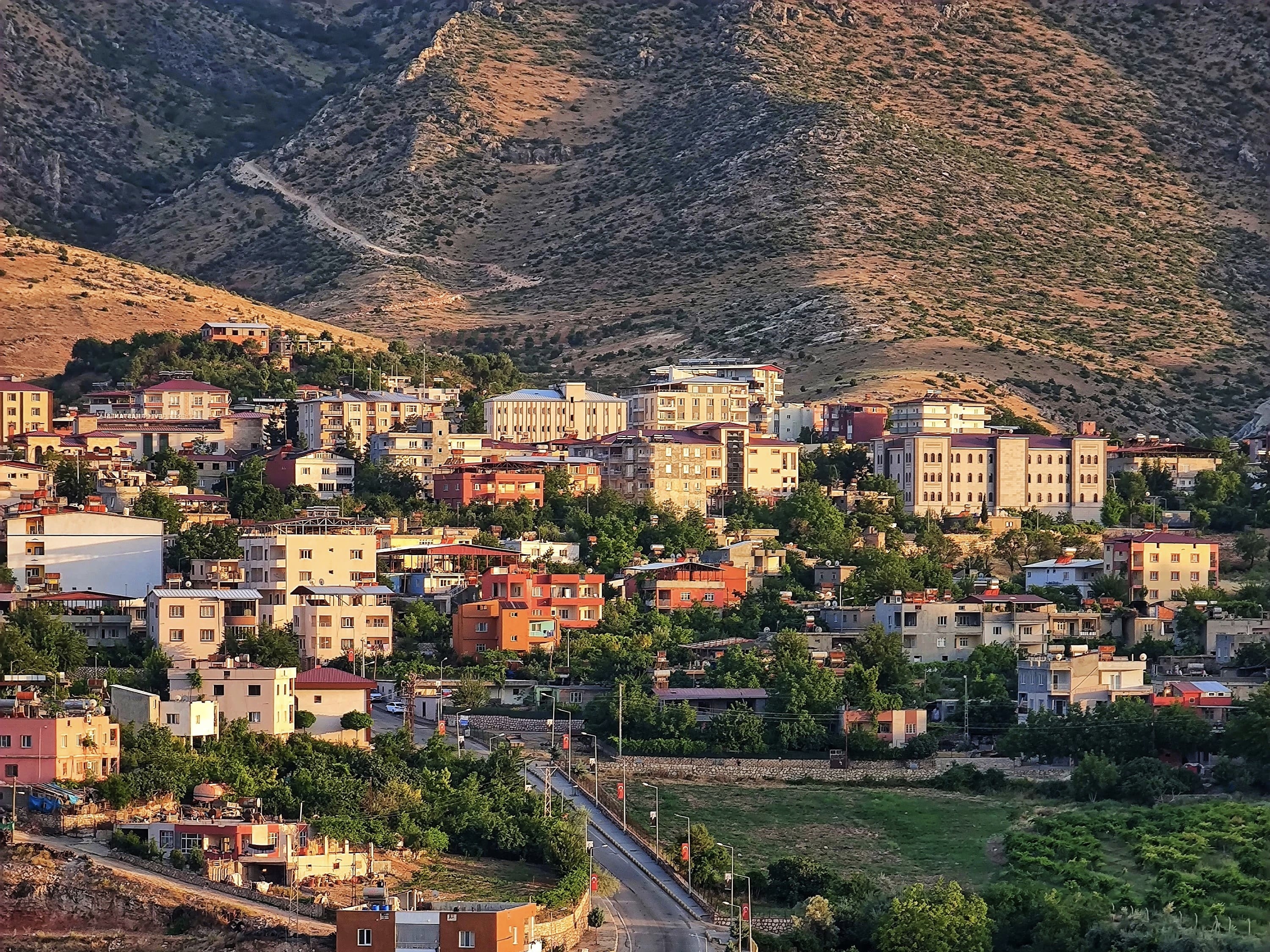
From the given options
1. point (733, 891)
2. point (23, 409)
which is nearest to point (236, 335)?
point (23, 409)

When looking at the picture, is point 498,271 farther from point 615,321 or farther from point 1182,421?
point 1182,421

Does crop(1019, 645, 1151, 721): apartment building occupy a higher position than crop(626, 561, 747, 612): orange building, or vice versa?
crop(626, 561, 747, 612): orange building

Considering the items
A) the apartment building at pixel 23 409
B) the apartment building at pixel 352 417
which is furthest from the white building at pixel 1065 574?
the apartment building at pixel 23 409

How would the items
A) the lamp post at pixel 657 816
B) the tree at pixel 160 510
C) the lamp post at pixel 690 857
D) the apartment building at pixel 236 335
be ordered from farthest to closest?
the apartment building at pixel 236 335
the tree at pixel 160 510
the lamp post at pixel 657 816
the lamp post at pixel 690 857

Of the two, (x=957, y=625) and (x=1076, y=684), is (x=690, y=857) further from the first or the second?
(x=957, y=625)

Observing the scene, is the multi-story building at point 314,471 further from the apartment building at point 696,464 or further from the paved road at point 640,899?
the paved road at point 640,899

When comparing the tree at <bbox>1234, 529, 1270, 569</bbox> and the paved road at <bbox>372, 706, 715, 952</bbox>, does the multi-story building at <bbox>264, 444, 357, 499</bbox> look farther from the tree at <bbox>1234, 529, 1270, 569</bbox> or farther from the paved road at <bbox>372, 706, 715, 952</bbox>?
the paved road at <bbox>372, 706, 715, 952</bbox>

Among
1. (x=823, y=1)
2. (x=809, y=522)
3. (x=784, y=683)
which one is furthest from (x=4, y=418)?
(x=823, y=1)

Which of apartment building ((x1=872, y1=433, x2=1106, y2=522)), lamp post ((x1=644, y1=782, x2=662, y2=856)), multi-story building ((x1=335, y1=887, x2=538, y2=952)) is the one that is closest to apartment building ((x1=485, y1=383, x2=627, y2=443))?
apartment building ((x1=872, y1=433, x2=1106, y2=522))
